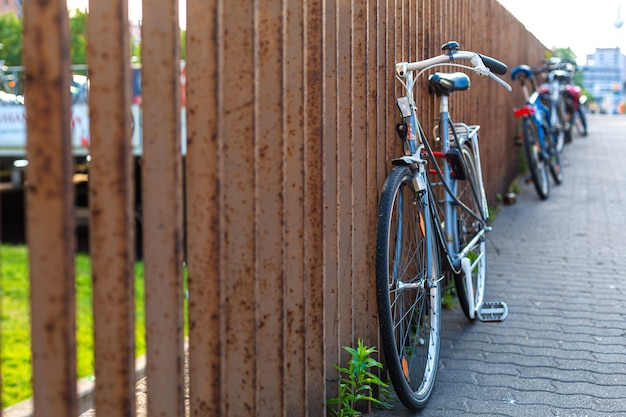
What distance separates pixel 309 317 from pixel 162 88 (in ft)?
4.13

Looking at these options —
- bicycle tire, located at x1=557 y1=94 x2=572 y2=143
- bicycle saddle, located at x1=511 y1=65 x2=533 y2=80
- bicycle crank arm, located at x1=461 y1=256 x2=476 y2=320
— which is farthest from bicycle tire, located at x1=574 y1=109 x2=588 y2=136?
bicycle crank arm, located at x1=461 y1=256 x2=476 y2=320

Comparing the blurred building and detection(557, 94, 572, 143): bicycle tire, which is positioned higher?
the blurred building

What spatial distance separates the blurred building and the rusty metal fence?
38008mm

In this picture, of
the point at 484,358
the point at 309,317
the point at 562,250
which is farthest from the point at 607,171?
the point at 309,317

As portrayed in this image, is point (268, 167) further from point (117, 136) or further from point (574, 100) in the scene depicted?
point (574, 100)

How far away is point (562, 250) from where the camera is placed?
716 centimetres

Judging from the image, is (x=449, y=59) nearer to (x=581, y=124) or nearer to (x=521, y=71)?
(x=521, y=71)

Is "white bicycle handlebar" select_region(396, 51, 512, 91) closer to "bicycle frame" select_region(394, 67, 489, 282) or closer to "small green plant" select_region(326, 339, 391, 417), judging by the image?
"bicycle frame" select_region(394, 67, 489, 282)

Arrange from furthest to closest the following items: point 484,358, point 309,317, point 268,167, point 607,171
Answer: point 607,171
point 484,358
point 309,317
point 268,167

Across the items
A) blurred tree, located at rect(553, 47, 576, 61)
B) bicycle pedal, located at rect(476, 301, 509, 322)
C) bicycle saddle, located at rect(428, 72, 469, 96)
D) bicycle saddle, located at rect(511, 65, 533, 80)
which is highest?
blurred tree, located at rect(553, 47, 576, 61)

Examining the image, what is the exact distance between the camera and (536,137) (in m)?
9.20

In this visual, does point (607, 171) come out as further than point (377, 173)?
Yes

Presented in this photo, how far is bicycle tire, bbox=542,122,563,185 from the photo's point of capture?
31.7 feet

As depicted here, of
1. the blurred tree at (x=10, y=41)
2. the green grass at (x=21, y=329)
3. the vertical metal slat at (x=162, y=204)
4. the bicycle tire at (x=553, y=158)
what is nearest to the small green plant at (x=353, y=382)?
the vertical metal slat at (x=162, y=204)
